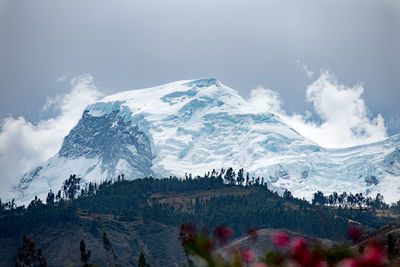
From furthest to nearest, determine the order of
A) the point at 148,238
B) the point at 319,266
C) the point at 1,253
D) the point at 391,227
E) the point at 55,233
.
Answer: the point at 148,238, the point at 55,233, the point at 1,253, the point at 391,227, the point at 319,266

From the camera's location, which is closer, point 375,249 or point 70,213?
point 375,249

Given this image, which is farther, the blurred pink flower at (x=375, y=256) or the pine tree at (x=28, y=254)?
the pine tree at (x=28, y=254)

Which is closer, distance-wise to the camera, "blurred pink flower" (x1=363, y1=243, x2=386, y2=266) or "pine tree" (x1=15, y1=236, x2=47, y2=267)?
"blurred pink flower" (x1=363, y1=243, x2=386, y2=266)

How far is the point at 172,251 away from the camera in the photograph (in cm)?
18550

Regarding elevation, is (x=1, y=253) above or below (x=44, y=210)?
below

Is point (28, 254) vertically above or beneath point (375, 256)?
beneath

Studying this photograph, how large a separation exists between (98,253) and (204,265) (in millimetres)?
172505

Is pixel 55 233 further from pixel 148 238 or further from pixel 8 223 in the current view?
pixel 148 238

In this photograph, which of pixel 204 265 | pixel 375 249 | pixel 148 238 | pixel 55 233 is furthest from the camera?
pixel 148 238

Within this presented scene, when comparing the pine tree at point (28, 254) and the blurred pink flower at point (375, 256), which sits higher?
the blurred pink flower at point (375, 256)

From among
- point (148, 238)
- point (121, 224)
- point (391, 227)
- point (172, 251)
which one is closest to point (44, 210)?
point (121, 224)

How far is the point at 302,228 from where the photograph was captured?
199 metres

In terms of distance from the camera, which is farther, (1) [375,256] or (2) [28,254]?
(2) [28,254]

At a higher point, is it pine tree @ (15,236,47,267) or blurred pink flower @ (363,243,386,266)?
blurred pink flower @ (363,243,386,266)
